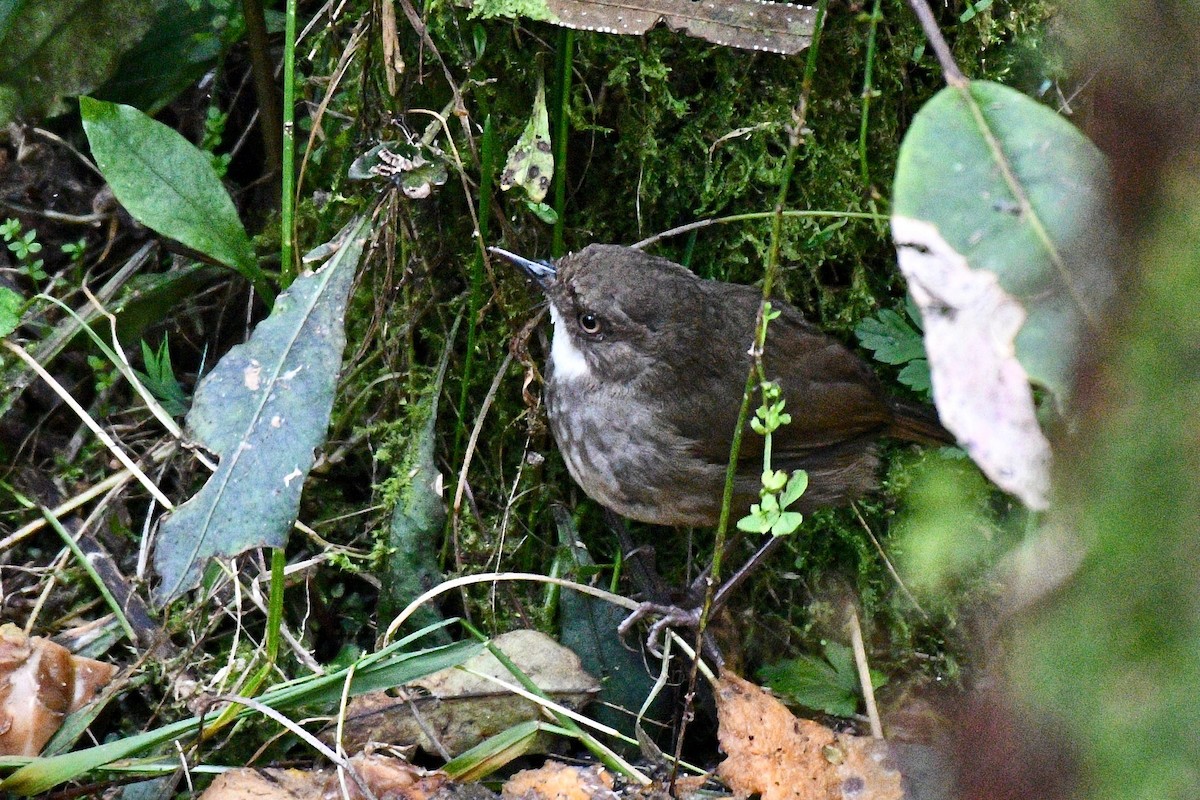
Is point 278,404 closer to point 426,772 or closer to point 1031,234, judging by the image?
point 426,772

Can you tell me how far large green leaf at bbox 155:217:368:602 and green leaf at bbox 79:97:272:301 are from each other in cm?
35

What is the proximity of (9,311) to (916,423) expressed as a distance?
2694 mm

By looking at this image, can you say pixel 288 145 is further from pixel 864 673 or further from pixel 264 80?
pixel 864 673

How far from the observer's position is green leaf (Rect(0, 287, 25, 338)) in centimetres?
360

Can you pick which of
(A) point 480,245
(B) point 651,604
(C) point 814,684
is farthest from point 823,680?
(A) point 480,245

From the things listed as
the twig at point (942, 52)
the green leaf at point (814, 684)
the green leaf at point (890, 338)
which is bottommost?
the green leaf at point (814, 684)

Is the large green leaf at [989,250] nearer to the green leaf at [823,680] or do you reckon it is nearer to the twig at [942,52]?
the twig at [942,52]

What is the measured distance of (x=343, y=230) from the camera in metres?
3.45

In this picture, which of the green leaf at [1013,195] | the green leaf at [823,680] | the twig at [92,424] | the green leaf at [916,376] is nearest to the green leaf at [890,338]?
the green leaf at [916,376]

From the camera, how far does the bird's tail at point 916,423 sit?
356 cm

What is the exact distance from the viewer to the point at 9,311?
3625mm

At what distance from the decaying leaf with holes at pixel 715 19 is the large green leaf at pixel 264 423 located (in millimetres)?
911

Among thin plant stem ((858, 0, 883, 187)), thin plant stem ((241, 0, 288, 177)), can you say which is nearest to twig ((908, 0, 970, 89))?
thin plant stem ((858, 0, 883, 187))

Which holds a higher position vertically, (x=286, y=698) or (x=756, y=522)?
(x=756, y=522)
